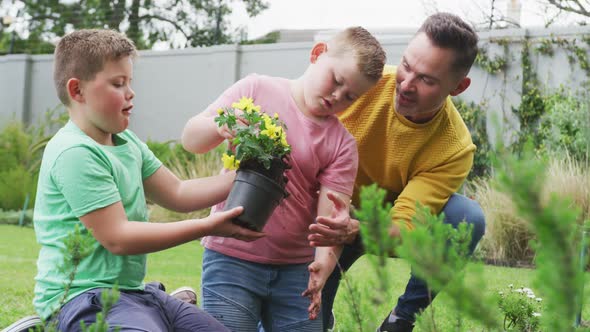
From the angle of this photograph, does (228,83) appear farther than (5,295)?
Yes

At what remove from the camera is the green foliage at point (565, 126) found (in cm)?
1036

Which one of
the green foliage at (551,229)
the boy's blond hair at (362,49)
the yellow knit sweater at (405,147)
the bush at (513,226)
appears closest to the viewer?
the green foliage at (551,229)

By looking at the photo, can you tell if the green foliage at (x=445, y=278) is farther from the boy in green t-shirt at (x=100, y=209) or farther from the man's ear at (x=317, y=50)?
the man's ear at (x=317, y=50)

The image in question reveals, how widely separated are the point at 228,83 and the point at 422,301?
11854 millimetres

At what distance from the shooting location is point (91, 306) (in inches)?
89.6

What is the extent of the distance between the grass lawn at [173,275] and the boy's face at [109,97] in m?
1.92

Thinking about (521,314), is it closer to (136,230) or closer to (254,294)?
(254,294)

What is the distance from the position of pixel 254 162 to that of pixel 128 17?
900 inches

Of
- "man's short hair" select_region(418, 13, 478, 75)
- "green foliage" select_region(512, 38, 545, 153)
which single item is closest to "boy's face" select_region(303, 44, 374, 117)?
"man's short hair" select_region(418, 13, 478, 75)

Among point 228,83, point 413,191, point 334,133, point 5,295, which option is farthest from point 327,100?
point 228,83

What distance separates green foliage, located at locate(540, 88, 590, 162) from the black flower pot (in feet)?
27.0

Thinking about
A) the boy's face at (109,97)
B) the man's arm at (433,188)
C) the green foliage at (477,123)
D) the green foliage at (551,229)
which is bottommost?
the green foliage at (477,123)

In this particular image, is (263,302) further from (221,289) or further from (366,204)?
(366,204)

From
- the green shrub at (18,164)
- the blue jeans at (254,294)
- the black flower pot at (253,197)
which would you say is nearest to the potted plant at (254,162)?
the black flower pot at (253,197)
